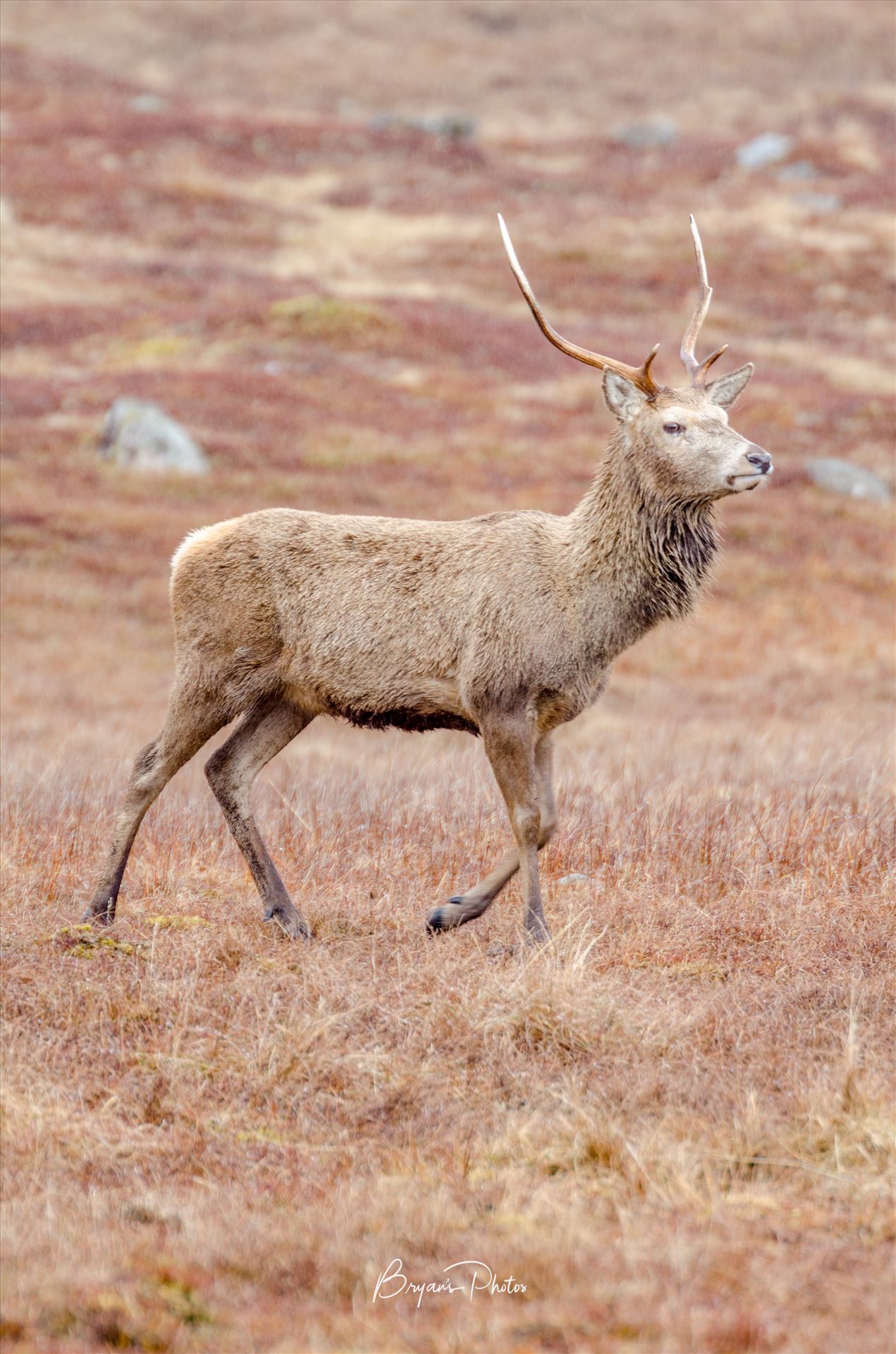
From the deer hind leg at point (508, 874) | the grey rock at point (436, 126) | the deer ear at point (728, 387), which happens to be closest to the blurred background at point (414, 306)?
the grey rock at point (436, 126)

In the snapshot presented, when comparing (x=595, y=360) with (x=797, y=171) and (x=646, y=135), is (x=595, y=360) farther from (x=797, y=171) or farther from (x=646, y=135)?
(x=646, y=135)

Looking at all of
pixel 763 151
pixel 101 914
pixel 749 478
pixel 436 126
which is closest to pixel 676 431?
pixel 749 478

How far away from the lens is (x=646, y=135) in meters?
51.7

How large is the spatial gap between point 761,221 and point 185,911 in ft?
124

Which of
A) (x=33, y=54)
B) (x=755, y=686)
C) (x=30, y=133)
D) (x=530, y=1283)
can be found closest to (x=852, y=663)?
(x=755, y=686)

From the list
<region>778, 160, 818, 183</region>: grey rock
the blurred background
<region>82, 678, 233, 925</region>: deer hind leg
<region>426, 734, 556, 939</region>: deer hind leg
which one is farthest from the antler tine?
<region>778, 160, 818, 183</region>: grey rock

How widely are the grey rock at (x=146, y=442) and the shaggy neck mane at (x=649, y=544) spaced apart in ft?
53.6

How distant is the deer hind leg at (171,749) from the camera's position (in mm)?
7254

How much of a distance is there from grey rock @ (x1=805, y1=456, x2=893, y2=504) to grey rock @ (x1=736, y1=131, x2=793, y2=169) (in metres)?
24.9

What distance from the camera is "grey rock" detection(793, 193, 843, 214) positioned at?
41.9 meters

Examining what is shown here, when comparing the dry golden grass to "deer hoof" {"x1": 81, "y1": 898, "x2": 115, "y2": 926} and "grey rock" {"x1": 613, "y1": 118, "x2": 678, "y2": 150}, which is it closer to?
"deer hoof" {"x1": 81, "y1": 898, "x2": 115, "y2": 926}

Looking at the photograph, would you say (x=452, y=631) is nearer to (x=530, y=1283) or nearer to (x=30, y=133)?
(x=530, y=1283)

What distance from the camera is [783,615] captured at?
20.0 meters

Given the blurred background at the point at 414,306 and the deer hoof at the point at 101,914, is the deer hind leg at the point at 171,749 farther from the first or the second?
the blurred background at the point at 414,306
